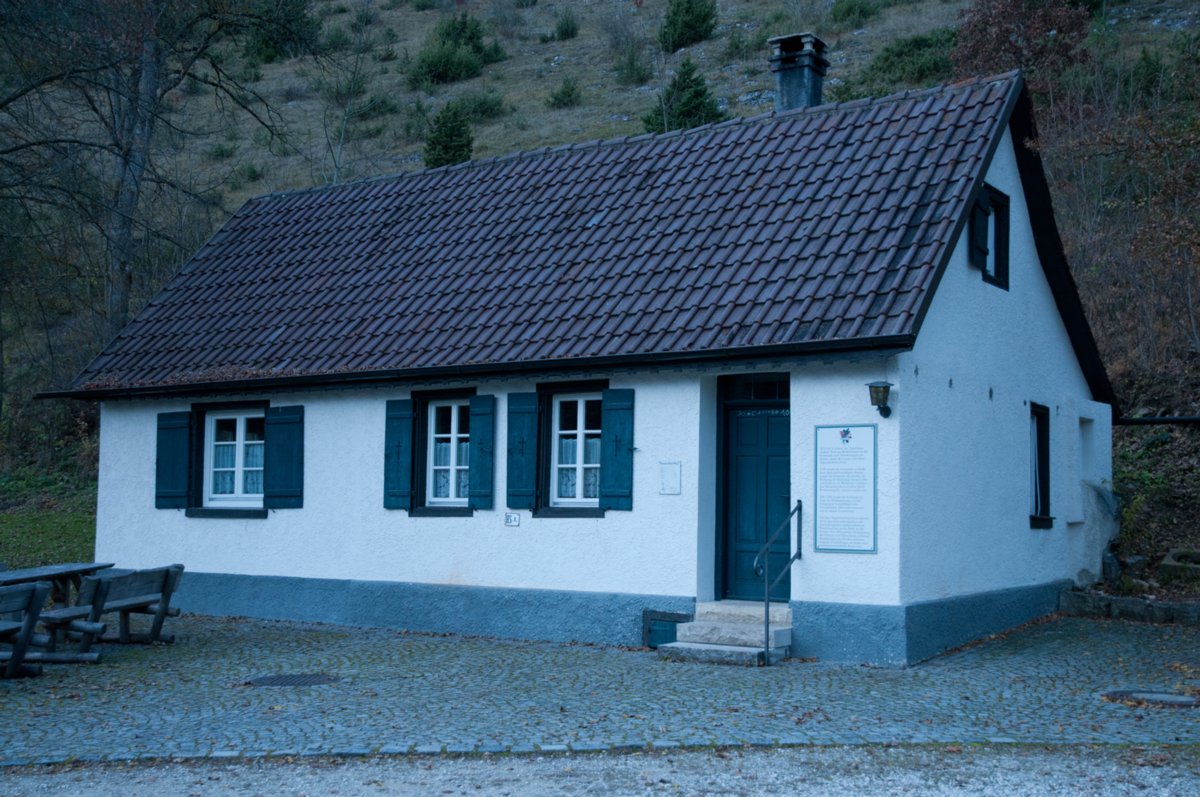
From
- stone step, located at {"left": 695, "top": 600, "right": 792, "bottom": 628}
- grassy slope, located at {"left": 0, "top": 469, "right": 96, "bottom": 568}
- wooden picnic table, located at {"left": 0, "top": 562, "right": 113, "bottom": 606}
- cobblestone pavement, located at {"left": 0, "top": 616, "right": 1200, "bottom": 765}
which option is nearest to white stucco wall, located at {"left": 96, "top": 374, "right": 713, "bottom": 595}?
stone step, located at {"left": 695, "top": 600, "right": 792, "bottom": 628}

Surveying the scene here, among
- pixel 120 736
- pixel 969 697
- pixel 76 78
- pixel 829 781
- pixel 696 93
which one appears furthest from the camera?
pixel 696 93

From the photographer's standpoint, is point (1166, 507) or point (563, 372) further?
point (1166, 507)

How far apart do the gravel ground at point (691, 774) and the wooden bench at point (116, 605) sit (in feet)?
14.4

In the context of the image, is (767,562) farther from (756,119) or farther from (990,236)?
(756,119)

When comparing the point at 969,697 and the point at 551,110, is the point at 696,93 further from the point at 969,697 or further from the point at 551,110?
the point at 969,697

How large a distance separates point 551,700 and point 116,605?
199 inches

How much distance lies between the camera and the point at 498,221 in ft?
54.7

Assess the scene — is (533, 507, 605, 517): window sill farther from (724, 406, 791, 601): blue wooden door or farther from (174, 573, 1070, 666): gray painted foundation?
(724, 406, 791, 601): blue wooden door

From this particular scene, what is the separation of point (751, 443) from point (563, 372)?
2.09 meters

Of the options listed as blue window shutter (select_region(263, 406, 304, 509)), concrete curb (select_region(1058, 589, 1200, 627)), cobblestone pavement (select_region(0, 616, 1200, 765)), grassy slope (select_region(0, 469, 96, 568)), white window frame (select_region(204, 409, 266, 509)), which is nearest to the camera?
cobblestone pavement (select_region(0, 616, 1200, 765))

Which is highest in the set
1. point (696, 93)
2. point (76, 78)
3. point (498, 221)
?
point (696, 93)

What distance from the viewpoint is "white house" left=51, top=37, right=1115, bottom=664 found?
12094 mm

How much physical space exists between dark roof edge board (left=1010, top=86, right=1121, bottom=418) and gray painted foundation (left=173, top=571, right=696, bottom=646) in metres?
6.50

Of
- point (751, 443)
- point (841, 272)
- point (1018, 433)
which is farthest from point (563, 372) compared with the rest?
point (1018, 433)
